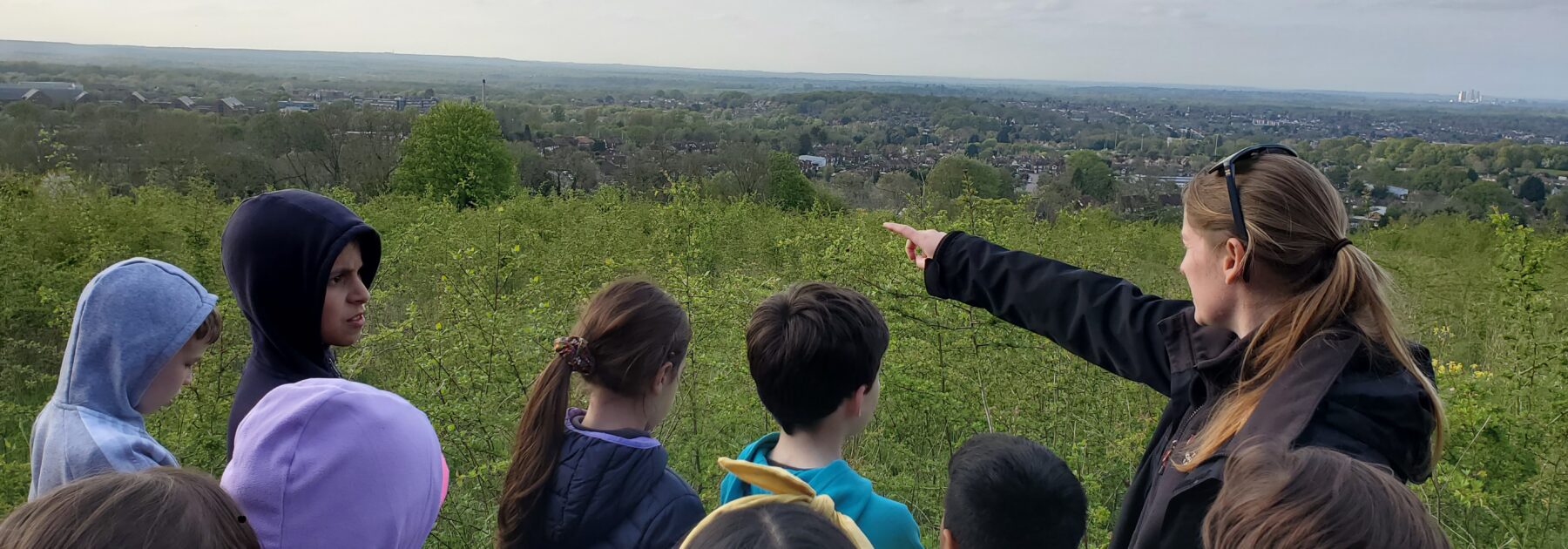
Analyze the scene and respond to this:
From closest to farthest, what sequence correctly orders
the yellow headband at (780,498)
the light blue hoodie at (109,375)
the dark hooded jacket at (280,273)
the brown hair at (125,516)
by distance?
the brown hair at (125,516)
the yellow headband at (780,498)
the light blue hoodie at (109,375)
the dark hooded jacket at (280,273)

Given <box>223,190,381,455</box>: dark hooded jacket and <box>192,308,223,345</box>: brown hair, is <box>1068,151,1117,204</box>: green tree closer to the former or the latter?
<box>223,190,381,455</box>: dark hooded jacket

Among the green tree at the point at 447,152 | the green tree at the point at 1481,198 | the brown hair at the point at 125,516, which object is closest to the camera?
the brown hair at the point at 125,516

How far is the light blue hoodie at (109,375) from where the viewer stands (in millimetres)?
1822

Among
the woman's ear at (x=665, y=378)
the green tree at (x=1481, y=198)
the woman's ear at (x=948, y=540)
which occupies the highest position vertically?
the woman's ear at (x=665, y=378)

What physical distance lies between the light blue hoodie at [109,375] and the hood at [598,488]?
0.91 m

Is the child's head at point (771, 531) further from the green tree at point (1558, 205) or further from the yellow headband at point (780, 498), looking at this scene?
the green tree at point (1558, 205)

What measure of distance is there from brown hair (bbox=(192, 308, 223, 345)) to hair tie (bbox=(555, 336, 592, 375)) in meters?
0.82

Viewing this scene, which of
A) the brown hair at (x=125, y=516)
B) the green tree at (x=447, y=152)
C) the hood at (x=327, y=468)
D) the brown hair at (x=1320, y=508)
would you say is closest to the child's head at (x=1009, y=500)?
the brown hair at (x=1320, y=508)

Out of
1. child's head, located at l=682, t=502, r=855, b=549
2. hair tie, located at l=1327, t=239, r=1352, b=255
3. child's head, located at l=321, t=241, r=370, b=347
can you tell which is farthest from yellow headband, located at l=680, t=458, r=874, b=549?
child's head, located at l=321, t=241, r=370, b=347

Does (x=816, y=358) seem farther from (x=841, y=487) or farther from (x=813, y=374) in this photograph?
(x=841, y=487)

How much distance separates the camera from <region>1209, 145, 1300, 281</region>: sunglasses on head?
158 cm

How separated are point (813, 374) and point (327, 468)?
101 centimetres

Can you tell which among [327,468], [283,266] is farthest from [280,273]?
[327,468]

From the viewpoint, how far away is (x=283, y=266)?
2188mm
